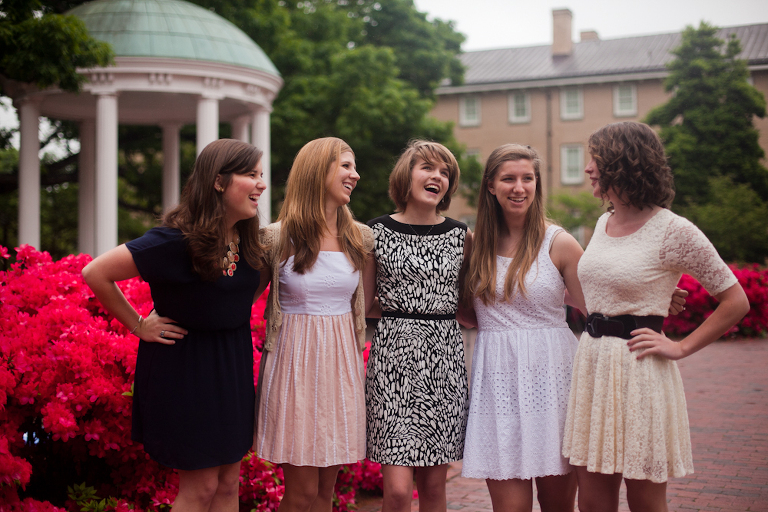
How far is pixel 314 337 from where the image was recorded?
3469mm

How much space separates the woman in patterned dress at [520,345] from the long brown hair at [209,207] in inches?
48.2

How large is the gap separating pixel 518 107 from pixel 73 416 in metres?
37.4

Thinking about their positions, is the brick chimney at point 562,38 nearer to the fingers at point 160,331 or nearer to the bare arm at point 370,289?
the bare arm at point 370,289

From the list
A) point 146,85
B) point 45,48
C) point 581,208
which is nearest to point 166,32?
point 146,85

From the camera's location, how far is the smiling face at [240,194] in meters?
3.20

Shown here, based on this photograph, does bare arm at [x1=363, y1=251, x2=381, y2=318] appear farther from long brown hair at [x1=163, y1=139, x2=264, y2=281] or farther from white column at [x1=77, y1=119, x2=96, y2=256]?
white column at [x1=77, y1=119, x2=96, y2=256]

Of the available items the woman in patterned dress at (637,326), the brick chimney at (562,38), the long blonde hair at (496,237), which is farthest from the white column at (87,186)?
the brick chimney at (562,38)

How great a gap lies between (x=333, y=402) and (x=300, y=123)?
15.8 m

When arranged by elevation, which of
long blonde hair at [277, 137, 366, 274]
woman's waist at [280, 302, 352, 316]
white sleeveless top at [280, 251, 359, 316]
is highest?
long blonde hair at [277, 137, 366, 274]

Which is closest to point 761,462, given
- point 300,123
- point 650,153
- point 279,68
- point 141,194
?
point 650,153

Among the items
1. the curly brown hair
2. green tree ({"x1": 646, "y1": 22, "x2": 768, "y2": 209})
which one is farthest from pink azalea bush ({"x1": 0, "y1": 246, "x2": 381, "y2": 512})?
green tree ({"x1": 646, "y1": 22, "x2": 768, "y2": 209})

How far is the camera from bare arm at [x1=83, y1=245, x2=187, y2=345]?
3000mm

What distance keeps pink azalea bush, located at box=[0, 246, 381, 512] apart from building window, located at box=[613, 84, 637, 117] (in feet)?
117

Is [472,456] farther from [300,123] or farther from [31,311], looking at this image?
[300,123]
